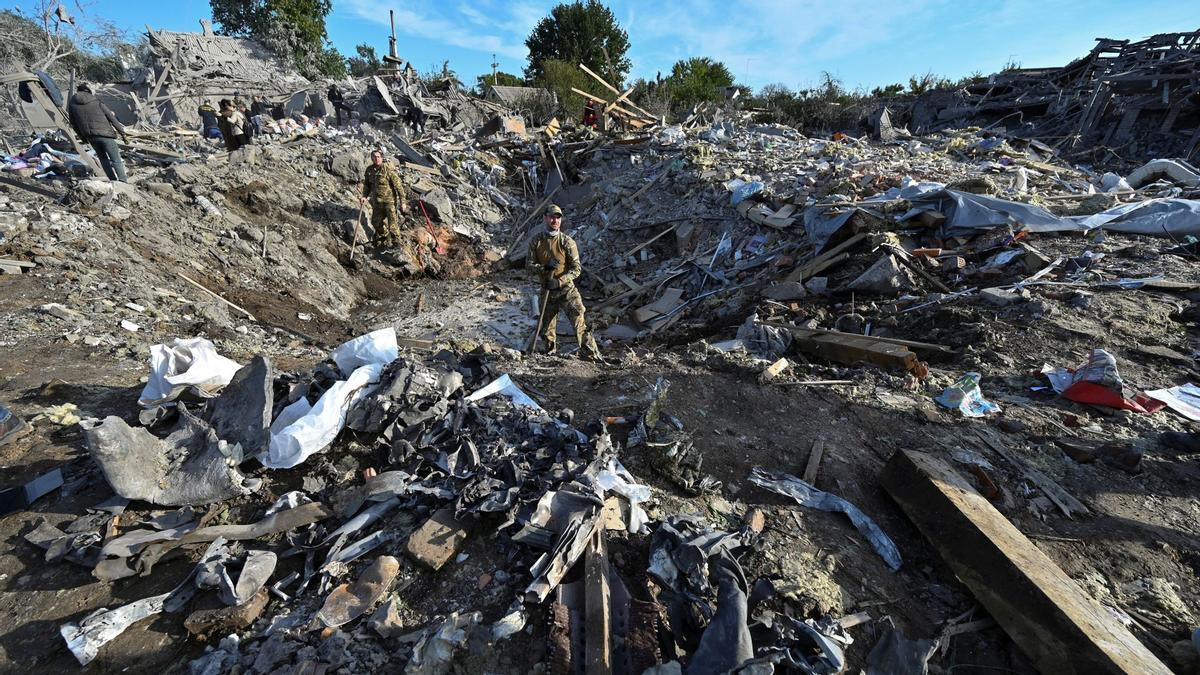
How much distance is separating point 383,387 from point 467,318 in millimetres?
4384

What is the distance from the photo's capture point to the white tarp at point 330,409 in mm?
2854

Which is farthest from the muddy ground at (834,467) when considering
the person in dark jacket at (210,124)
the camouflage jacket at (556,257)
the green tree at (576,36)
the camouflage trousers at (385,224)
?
the green tree at (576,36)

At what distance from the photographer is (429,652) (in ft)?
6.12

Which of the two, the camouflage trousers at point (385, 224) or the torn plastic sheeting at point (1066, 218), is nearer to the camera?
the torn plastic sheeting at point (1066, 218)

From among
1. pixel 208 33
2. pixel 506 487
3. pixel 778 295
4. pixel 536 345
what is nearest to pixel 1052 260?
pixel 778 295

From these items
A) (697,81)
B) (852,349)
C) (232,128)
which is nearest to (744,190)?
(852,349)

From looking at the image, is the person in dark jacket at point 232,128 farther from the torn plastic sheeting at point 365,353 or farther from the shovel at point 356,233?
the torn plastic sheeting at point 365,353

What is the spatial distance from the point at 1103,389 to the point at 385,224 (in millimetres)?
9977

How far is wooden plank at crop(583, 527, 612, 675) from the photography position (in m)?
1.90

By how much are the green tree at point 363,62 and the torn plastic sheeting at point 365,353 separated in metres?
28.1

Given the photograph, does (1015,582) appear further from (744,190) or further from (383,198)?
(383,198)

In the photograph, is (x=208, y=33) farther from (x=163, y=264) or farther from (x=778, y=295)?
(x=778, y=295)

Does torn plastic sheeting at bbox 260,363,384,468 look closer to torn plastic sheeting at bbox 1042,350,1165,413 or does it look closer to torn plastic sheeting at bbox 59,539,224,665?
torn plastic sheeting at bbox 59,539,224,665

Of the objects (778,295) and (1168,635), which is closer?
(1168,635)
